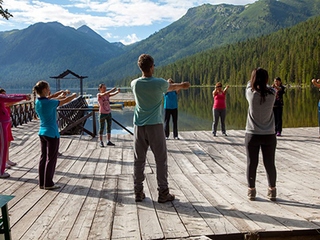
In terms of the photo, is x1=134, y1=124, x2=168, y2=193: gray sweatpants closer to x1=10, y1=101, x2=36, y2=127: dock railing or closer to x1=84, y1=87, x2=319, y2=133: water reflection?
x1=10, y1=101, x2=36, y2=127: dock railing

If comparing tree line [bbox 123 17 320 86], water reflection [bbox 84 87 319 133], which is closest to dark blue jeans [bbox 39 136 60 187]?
water reflection [bbox 84 87 319 133]

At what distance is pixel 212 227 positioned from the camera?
3.54 metres

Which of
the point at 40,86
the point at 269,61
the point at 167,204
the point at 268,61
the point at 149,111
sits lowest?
the point at 167,204

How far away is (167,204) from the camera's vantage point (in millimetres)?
4332

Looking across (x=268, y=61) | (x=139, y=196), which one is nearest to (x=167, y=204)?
(x=139, y=196)

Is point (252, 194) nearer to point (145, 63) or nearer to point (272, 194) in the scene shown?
point (272, 194)

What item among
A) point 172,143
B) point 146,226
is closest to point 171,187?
point 146,226

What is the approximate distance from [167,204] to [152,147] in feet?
2.50

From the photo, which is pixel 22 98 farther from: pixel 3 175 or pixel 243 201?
pixel 243 201

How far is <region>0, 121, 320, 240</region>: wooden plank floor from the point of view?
3.53 meters

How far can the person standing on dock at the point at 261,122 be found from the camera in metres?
4.20

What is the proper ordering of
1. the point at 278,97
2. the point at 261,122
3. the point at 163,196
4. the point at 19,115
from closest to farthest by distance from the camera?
the point at 261,122, the point at 163,196, the point at 278,97, the point at 19,115

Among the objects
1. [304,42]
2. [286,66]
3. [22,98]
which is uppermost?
[304,42]

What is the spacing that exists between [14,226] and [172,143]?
6.22 m
